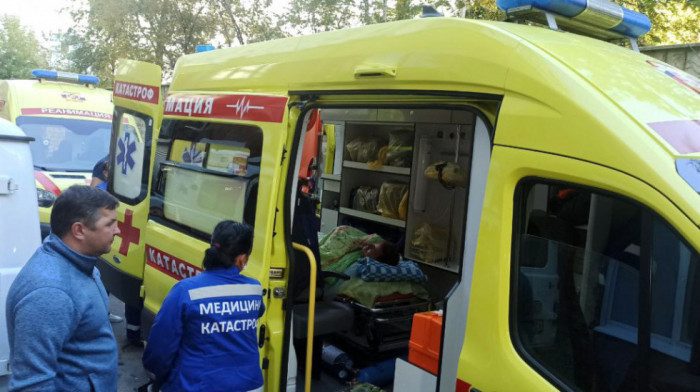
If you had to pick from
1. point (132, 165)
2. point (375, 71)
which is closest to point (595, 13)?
point (375, 71)

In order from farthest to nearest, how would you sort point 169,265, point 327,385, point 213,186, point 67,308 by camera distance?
point 327,385 < point 169,265 < point 213,186 < point 67,308

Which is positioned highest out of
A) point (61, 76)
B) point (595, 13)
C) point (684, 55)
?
point (684, 55)

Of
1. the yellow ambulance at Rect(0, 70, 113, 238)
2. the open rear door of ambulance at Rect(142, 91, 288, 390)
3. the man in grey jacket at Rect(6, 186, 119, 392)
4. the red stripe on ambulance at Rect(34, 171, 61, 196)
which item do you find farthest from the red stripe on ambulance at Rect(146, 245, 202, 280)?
the yellow ambulance at Rect(0, 70, 113, 238)

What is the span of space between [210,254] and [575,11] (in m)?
2.02

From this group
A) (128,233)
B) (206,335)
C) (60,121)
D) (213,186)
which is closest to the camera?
(206,335)

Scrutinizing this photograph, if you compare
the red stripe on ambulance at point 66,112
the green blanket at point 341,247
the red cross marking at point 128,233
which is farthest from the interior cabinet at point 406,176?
the red stripe on ambulance at point 66,112

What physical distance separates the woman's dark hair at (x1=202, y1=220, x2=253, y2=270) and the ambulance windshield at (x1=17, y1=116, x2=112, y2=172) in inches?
260

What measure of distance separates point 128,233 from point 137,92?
3.75 feet

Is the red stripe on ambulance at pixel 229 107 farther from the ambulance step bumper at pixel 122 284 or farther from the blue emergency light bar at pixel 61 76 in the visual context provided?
the blue emergency light bar at pixel 61 76

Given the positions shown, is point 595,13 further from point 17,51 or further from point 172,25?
point 17,51

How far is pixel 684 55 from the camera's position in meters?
5.46

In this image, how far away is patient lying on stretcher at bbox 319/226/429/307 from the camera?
4.50 meters

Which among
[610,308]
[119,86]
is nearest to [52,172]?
[119,86]

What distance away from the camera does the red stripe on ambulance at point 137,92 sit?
15.3 feet
